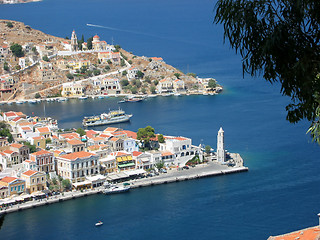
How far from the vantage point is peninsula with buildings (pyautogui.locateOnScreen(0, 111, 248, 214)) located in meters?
30.5

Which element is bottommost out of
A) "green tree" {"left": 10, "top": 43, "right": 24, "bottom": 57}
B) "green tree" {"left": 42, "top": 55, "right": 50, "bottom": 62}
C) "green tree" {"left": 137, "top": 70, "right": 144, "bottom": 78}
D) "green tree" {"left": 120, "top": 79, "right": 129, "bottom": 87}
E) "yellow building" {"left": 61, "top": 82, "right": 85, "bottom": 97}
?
"yellow building" {"left": 61, "top": 82, "right": 85, "bottom": 97}

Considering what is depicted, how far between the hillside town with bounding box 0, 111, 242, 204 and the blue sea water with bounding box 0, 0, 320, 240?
6.07 feet

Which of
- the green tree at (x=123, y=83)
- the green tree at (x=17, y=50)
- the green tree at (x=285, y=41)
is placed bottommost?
the green tree at (x=285, y=41)

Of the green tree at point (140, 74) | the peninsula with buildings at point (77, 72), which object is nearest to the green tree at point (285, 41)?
the peninsula with buildings at point (77, 72)

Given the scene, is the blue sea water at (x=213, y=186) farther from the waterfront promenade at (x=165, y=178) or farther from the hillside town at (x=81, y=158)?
the hillside town at (x=81, y=158)

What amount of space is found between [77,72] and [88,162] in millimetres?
32086

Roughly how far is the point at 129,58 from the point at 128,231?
1724 inches

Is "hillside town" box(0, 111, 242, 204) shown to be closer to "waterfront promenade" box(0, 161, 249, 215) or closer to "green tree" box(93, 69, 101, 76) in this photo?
"waterfront promenade" box(0, 161, 249, 215)

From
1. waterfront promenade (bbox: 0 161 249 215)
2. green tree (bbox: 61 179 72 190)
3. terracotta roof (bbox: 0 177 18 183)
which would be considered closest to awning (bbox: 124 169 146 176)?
waterfront promenade (bbox: 0 161 249 215)

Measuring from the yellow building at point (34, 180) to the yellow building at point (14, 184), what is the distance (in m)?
0.25

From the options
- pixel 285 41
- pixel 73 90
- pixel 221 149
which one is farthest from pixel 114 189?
pixel 73 90

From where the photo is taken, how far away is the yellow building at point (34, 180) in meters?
30.5

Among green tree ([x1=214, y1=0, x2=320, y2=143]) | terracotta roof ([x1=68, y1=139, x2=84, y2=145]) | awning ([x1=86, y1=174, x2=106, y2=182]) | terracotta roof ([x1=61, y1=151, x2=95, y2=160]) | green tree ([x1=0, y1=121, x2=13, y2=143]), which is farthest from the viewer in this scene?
green tree ([x1=0, y1=121, x2=13, y2=143])

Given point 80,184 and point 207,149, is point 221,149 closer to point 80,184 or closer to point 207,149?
point 207,149
